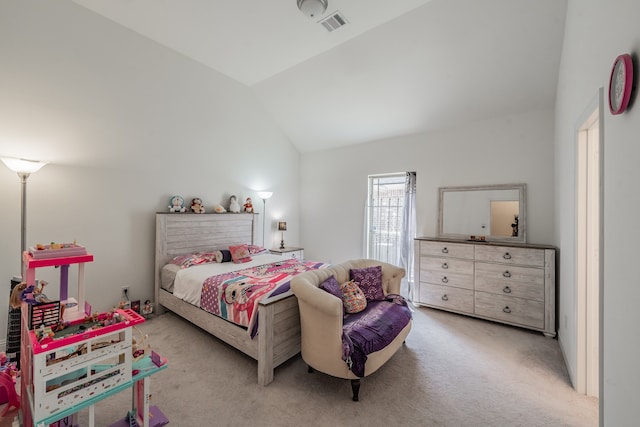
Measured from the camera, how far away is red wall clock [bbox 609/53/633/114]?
41.9 inches

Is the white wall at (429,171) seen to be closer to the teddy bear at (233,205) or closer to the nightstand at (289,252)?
the nightstand at (289,252)

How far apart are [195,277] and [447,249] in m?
3.24

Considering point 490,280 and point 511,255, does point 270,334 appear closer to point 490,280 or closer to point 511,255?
point 490,280

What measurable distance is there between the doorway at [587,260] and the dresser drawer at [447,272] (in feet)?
4.65

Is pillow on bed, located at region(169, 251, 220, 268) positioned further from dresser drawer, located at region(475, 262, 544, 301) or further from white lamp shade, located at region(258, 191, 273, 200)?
dresser drawer, located at region(475, 262, 544, 301)

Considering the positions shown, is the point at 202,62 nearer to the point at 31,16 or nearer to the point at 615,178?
the point at 31,16

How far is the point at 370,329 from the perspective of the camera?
2.14 metres

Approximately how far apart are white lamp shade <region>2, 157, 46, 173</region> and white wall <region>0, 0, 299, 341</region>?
15.2 inches

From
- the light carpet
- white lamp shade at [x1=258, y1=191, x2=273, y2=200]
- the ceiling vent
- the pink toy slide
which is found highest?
the ceiling vent

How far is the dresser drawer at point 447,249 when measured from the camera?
11.6ft

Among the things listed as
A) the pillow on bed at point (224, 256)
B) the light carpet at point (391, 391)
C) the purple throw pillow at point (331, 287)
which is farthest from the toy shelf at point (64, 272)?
the pillow on bed at point (224, 256)

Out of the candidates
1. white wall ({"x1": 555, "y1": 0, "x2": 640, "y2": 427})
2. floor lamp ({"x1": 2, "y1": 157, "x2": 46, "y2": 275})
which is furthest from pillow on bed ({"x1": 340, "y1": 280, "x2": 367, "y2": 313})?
floor lamp ({"x1": 2, "y1": 157, "x2": 46, "y2": 275})

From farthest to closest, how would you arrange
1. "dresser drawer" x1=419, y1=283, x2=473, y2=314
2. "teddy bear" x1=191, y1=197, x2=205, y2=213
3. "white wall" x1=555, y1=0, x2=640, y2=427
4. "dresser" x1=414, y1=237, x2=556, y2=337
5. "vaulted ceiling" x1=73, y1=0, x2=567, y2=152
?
"teddy bear" x1=191, y1=197, x2=205, y2=213 → "dresser drawer" x1=419, y1=283, x2=473, y2=314 → "dresser" x1=414, y1=237, x2=556, y2=337 → "vaulted ceiling" x1=73, y1=0, x2=567, y2=152 → "white wall" x1=555, y1=0, x2=640, y2=427

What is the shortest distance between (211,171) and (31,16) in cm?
237
